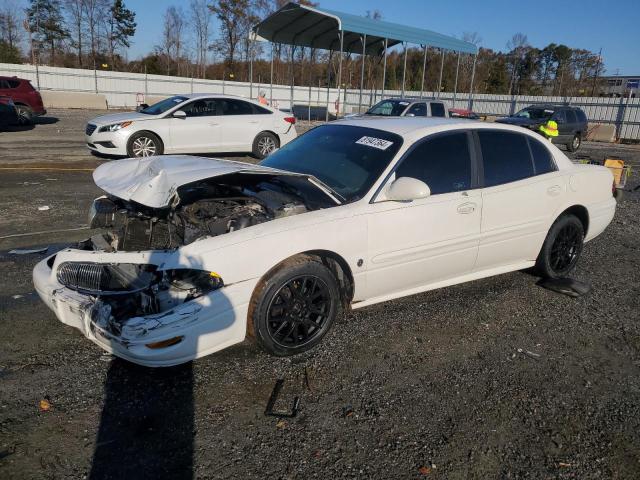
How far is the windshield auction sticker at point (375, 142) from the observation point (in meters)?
4.02

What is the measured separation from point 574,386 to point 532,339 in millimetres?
664

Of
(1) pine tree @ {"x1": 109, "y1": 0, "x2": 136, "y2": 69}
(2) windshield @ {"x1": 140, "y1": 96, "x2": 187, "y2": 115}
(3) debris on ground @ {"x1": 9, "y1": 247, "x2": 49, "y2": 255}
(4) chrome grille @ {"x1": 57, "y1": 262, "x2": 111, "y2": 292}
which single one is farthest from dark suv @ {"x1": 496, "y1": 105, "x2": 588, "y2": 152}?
(1) pine tree @ {"x1": 109, "y1": 0, "x2": 136, "y2": 69}

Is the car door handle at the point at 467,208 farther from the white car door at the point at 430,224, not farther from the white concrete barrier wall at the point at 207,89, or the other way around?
the white concrete barrier wall at the point at 207,89

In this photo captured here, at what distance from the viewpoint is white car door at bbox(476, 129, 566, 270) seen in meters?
4.35

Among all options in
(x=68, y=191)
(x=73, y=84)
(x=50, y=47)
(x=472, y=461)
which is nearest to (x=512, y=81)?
(x=73, y=84)

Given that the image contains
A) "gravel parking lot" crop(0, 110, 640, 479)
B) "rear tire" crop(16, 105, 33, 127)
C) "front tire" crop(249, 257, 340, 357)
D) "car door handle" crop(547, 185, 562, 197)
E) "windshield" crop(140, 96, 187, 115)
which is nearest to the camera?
"gravel parking lot" crop(0, 110, 640, 479)

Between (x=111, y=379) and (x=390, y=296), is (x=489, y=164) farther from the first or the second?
(x=111, y=379)

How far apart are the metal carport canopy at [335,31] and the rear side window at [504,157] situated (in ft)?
49.5

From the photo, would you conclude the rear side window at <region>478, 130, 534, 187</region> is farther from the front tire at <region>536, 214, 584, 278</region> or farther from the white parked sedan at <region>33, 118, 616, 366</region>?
the front tire at <region>536, 214, 584, 278</region>

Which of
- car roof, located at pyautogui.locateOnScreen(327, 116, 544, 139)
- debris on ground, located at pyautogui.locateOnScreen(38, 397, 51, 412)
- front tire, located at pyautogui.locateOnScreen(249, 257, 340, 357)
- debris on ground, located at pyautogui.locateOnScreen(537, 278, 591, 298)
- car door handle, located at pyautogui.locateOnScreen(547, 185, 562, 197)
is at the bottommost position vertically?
debris on ground, located at pyautogui.locateOnScreen(38, 397, 51, 412)

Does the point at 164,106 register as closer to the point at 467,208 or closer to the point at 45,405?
the point at 467,208

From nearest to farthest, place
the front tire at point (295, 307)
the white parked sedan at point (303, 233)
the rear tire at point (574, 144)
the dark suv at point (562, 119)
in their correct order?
the white parked sedan at point (303, 233) < the front tire at point (295, 307) < the dark suv at point (562, 119) < the rear tire at point (574, 144)

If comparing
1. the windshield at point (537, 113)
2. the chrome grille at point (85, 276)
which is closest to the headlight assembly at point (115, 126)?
the chrome grille at point (85, 276)

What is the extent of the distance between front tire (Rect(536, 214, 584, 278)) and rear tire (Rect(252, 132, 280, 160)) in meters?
8.74
